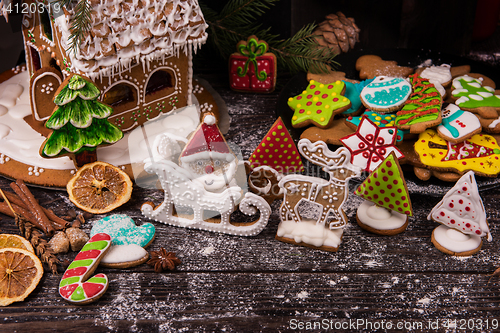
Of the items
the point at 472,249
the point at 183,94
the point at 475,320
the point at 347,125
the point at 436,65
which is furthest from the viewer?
the point at 436,65

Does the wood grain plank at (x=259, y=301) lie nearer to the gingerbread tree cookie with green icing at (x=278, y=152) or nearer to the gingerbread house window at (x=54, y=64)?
the gingerbread tree cookie with green icing at (x=278, y=152)

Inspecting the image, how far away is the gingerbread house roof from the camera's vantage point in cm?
162

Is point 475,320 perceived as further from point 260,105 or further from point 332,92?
point 260,105

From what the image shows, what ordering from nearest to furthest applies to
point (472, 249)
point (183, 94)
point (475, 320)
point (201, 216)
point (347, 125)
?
point (475, 320) → point (472, 249) → point (201, 216) → point (347, 125) → point (183, 94)

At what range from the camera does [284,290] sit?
138cm

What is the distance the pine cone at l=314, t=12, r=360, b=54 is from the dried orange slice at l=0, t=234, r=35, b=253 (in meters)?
1.58

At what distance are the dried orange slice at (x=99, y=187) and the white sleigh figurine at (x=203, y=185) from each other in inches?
5.0

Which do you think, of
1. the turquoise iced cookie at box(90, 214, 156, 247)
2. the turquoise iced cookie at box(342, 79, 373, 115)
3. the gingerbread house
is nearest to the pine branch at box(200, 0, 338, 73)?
the turquoise iced cookie at box(342, 79, 373, 115)

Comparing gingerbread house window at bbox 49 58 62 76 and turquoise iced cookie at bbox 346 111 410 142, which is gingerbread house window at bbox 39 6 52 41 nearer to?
gingerbread house window at bbox 49 58 62 76

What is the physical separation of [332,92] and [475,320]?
1.03m

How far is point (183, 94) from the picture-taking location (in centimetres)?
208

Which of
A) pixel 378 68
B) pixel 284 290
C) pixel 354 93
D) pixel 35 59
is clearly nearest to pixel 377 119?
pixel 354 93

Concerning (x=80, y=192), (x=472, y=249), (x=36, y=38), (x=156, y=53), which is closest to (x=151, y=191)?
(x=80, y=192)

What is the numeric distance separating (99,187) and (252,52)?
951 millimetres
